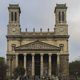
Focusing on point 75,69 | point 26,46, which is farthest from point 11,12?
point 75,69

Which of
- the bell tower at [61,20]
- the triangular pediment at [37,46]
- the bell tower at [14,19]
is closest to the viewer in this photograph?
the triangular pediment at [37,46]

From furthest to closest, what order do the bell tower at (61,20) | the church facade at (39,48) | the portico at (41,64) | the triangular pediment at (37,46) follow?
the bell tower at (61,20) → the portico at (41,64) → the church facade at (39,48) → the triangular pediment at (37,46)

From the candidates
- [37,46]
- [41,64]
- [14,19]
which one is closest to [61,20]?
[37,46]

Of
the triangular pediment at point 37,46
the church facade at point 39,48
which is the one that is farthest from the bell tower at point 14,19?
the triangular pediment at point 37,46

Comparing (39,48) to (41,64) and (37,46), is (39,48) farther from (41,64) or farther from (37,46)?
(41,64)

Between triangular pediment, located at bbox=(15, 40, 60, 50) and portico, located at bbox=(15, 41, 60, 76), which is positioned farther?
portico, located at bbox=(15, 41, 60, 76)

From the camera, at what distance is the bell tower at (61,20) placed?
145000mm

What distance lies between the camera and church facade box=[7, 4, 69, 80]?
14112cm

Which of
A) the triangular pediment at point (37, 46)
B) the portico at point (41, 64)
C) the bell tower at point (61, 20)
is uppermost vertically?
the bell tower at point (61, 20)

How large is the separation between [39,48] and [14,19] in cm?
1287

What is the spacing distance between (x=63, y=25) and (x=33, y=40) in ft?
33.7

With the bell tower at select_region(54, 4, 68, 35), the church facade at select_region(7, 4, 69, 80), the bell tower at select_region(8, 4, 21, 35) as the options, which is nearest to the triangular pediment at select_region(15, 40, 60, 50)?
the church facade at select_region(7, 4, 69, 80)

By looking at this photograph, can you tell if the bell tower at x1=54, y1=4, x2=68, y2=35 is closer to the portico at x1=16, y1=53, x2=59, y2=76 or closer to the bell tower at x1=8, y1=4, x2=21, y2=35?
the portico at x1=16, y1=53, x2=59, y2=76

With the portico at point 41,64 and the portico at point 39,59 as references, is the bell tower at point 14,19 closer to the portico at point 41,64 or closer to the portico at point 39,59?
the portico at point 39,59
